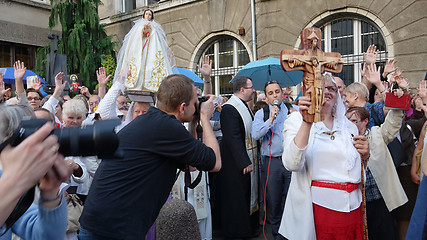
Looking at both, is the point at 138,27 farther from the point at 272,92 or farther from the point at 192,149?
the point at 192,149

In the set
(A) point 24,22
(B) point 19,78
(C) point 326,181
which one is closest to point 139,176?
(C) point 326,181

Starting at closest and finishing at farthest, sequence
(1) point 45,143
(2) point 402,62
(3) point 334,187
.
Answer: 1. (1) point 45,143
2. (3) point 334,187
3. (2) point 402,62

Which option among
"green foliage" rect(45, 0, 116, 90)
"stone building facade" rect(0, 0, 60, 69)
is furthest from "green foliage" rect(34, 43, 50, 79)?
"stone building facade" rect(0, 0, 60, 69)

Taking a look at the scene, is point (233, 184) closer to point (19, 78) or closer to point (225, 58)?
point (19, 78)

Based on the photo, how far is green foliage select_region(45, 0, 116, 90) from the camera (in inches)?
575

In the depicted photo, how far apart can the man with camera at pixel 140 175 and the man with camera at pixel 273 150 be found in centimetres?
258

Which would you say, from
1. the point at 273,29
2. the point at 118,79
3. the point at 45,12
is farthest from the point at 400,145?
the point at 45,12

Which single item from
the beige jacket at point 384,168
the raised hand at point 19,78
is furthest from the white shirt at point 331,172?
the raised hand at point 19,78

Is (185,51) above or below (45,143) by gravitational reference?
above

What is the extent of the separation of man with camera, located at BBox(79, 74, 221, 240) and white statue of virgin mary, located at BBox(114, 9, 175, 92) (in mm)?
2017

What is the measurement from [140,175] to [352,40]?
10.4 m

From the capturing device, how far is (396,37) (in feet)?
33.1

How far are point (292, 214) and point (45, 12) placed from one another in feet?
62.3

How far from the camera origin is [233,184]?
4.93m
